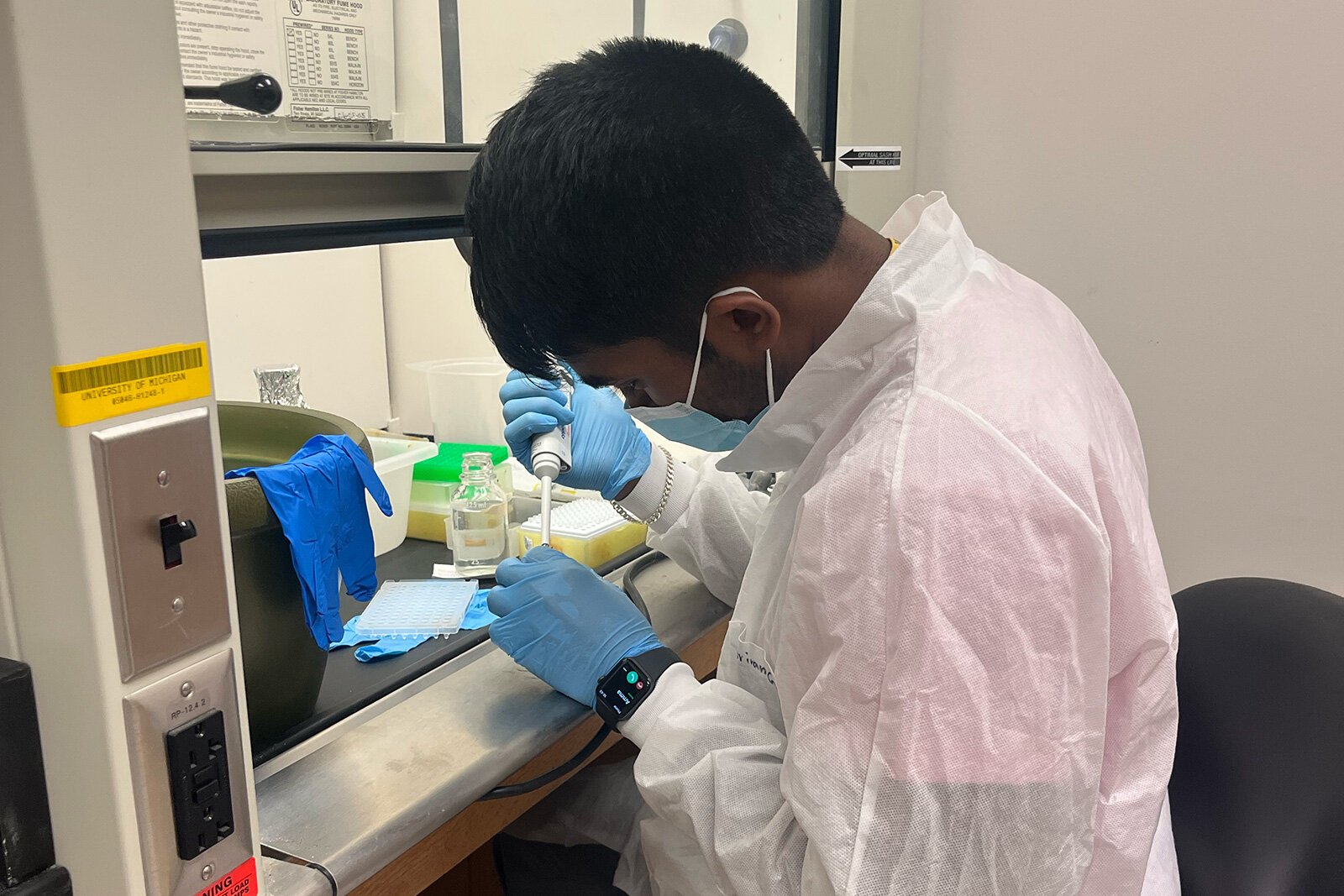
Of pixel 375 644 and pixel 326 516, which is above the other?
pixel 326 516

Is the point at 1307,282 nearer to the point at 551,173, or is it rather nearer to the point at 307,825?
the point at 551,173

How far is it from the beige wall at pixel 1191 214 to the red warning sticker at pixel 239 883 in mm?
1605

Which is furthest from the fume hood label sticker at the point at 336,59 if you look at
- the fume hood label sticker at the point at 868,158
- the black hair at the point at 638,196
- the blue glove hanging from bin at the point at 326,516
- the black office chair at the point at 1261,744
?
the black office chair at the point at 1261,744

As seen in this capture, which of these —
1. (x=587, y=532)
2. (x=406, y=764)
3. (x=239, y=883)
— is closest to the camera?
(x=239, y=883)

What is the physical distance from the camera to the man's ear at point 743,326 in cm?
84

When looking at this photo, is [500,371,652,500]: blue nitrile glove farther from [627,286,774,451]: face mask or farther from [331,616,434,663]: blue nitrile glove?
[331,616,434,663]: blue nitrile glove

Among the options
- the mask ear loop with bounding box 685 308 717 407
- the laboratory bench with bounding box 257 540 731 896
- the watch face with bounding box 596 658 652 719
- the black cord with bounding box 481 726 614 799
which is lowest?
the black cord with bounding box 481 726 614 799

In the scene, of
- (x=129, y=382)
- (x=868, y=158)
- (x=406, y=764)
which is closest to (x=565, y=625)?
(x=406, y=764)

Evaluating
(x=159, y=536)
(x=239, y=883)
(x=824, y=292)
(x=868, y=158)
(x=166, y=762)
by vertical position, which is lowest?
(x=239, y=883)

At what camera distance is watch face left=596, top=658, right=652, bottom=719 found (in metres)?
0.93

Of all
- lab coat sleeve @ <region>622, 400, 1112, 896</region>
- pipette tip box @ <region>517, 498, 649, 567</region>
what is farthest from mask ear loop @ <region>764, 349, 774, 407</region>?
pipette tip box @ <region>517, 498, 649, 567</region>

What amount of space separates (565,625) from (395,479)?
382 mm

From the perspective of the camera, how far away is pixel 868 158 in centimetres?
171

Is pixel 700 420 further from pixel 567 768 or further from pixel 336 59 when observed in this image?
pixel 336 59
